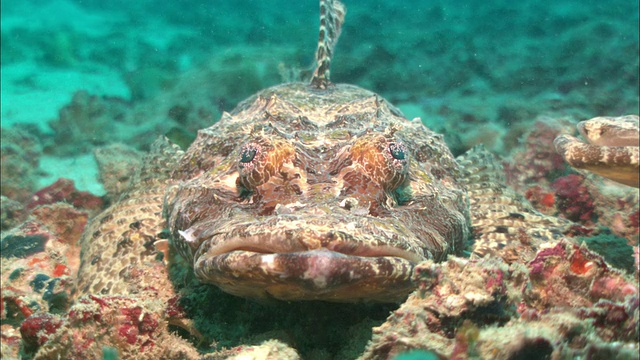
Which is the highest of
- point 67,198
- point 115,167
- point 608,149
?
point 115,167

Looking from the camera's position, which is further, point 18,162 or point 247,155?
point 18,162

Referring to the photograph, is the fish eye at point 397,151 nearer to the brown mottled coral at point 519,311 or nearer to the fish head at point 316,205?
the fish head at point 316,205

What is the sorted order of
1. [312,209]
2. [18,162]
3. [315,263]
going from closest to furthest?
[315,263] < [312,209] < [18,162]

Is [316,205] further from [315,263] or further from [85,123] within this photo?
[85,123]

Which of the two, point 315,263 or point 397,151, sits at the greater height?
point 397,151

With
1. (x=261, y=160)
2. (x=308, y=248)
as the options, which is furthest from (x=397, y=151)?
(x=308, y=248)

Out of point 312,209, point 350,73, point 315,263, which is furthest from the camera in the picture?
point 350,73
